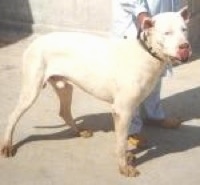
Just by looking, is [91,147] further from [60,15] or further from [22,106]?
[60,15]

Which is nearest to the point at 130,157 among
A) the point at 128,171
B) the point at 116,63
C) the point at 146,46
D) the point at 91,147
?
the point at 128,171

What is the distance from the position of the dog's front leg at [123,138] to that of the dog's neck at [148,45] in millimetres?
Result: 489

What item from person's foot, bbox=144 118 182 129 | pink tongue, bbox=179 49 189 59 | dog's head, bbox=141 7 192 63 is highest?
dog's head, bbox=141 7 192 63

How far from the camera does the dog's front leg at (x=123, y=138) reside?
4.50 m

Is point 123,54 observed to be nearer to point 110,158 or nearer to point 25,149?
point 110,158

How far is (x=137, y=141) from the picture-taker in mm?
5160

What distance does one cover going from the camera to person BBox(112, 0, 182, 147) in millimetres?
4699

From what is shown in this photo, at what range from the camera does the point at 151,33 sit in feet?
14.1

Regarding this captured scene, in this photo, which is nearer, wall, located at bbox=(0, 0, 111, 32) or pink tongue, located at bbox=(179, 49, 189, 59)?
pink tongue, located at bbox=(179, 49, 189, 59)

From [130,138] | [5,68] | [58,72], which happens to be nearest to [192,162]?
[130,138]

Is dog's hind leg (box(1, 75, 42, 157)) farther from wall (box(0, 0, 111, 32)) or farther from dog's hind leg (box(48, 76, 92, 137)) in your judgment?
wall (box(0, 0, 111, 32))

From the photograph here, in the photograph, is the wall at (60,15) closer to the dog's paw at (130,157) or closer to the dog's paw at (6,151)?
the dog's paw at (130,157)

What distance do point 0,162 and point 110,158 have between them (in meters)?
0.97

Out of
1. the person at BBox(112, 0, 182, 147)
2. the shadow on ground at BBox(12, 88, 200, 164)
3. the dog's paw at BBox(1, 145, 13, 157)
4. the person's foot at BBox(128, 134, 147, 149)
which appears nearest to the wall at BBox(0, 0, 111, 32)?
the shadow on ground at BBox(12, 88, 200, 164)
